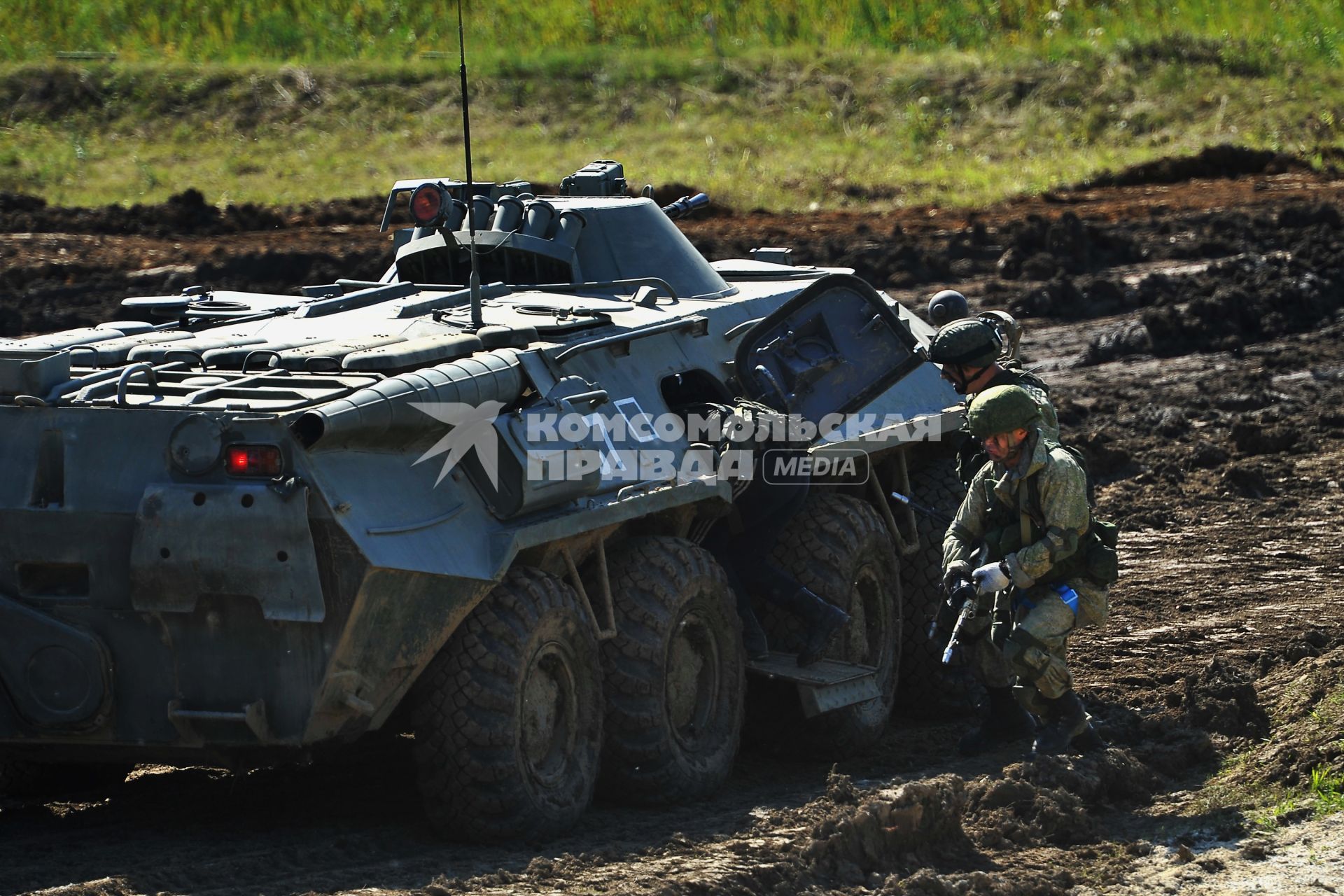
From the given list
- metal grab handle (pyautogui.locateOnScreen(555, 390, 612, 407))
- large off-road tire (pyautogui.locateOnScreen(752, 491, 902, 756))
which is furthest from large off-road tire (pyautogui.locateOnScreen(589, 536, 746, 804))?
large off-road tire (pyautogui.locateOnScreen(752, 491, 902, 756))

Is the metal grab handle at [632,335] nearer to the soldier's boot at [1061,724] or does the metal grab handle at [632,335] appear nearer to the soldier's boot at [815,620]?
the soldier's boot at [815,620]

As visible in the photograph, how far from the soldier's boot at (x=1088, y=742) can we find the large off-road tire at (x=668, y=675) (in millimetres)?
1343

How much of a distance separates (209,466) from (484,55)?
2339 centimetres

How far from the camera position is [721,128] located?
2638cm

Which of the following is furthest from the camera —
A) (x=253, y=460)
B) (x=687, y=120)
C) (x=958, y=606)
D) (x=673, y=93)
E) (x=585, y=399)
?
(x=673, y=93)

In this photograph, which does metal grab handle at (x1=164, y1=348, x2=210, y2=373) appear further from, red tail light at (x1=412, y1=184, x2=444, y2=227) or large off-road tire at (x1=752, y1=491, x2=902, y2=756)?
large off-road tire at (x1=752, y1=491, x2=902, y2=756)

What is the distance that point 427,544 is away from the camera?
644cm

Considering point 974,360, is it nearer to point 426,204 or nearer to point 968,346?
point 968,346

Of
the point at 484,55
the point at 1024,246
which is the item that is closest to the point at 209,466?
the point at 1024,246

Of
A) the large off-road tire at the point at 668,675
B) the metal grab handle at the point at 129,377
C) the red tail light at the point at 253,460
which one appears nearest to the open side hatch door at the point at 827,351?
the large off-road tire at the point at 668,675

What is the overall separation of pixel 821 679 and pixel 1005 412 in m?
1.40

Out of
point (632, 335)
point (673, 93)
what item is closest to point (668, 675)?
point (632, 335)

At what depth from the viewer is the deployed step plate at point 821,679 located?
→ 823 centimetres

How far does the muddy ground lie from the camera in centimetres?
650
